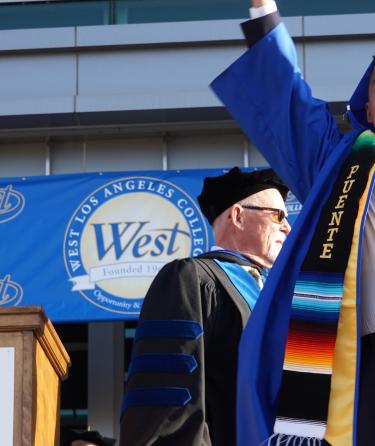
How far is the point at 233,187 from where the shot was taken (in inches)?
202

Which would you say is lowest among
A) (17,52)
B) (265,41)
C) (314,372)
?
(314,372)

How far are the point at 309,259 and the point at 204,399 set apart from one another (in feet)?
2.90

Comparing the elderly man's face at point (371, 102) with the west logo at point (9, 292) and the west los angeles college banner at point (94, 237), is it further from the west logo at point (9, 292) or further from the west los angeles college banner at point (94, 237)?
the west logo at point (9, 292)

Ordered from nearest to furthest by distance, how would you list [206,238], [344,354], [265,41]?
[344,354] < [265,41] < [206,238]

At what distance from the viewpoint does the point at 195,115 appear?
10.5 m

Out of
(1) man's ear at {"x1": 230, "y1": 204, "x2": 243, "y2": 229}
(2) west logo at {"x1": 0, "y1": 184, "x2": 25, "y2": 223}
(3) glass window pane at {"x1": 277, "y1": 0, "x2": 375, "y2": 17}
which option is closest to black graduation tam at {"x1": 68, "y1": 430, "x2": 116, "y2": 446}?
(2) west logo at {"x1": 0, "y1": 184, "x2": 25, "y2": 223}

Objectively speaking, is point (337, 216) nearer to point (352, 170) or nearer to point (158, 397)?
point (352, 170)

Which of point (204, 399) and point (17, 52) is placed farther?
point (17, 52)

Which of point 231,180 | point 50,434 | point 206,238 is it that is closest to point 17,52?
point 206,238

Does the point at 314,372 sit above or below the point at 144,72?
below

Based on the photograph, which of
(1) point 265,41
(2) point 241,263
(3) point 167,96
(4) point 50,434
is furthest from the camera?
(3) point 167,96

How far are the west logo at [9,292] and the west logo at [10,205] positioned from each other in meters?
0.51

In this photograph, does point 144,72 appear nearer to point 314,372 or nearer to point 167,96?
point 167,96

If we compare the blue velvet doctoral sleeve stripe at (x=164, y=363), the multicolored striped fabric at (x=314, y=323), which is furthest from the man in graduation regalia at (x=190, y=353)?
the multicolored striped fabric at (x=314, y=323)
